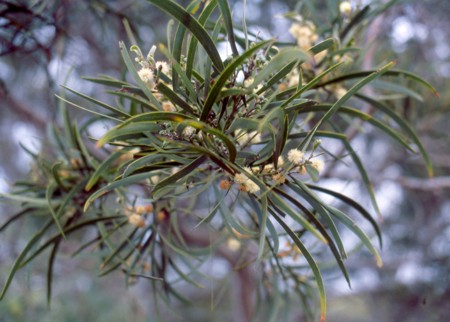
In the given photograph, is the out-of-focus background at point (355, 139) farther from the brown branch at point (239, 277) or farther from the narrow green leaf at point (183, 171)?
the narrow green leaf at point (183, 171)

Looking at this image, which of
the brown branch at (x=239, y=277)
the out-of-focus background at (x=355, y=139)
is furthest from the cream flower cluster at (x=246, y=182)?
the brown branch at (x=239, y=277)

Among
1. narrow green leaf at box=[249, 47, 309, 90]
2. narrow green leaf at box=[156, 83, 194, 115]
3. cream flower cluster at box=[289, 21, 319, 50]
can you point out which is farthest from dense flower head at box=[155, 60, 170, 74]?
cream flower cluster at box=[289, 21, 319, 50]

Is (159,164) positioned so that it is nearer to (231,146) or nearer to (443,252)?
(231,146)

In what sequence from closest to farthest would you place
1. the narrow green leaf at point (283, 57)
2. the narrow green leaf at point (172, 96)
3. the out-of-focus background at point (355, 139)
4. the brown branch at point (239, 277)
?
the narrow green leaf at point (283, 57) < the narrow green leaf at point (172, 96) < the out-of-focus background at point (355, 139) < the brown branch at point (239, 277)

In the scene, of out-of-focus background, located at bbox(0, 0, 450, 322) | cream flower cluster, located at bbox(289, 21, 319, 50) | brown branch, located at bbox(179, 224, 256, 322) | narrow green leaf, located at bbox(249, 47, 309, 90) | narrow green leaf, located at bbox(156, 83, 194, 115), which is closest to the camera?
narrow green leaf, located at bbox(249, 47, 309, 90)

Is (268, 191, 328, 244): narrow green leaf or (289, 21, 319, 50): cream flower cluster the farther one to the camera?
(289, 21, 319, 50): cream flower cluster

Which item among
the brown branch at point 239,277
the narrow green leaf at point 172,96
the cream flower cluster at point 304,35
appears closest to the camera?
the narrow green leaf at point 172,96

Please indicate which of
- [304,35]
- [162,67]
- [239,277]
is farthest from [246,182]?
[239,277]

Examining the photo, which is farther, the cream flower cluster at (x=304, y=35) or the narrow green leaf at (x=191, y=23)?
the cream flower cluster at (x=304, y=35)

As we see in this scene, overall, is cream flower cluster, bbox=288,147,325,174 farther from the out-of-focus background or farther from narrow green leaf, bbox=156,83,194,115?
the out-of-focus background
